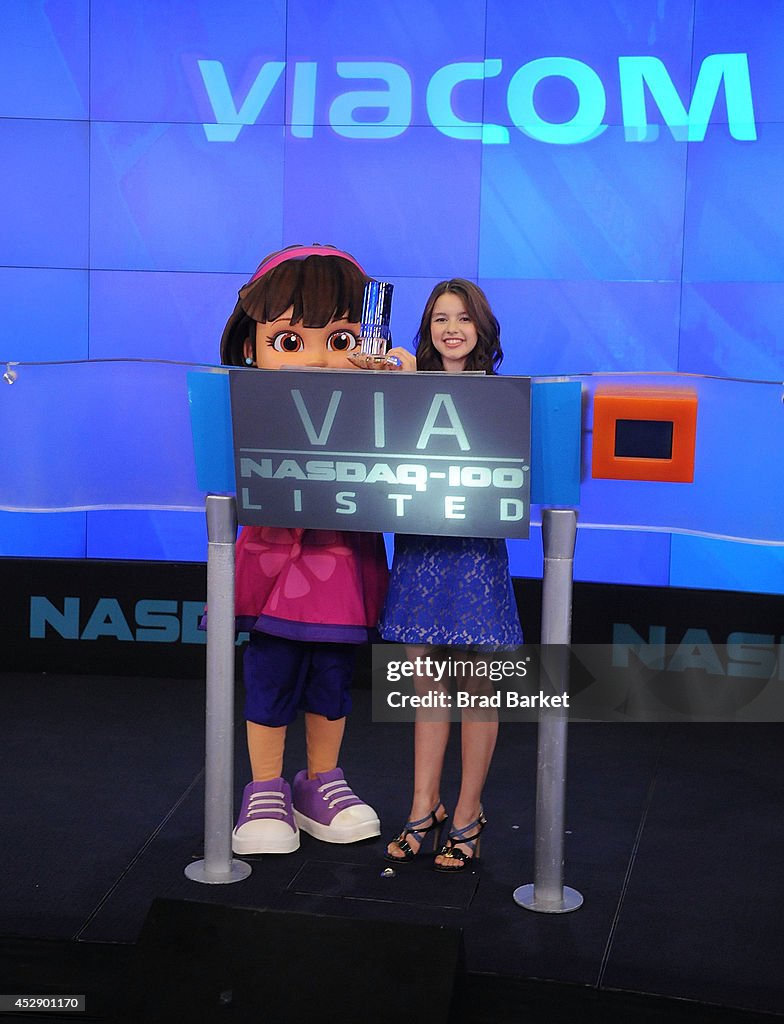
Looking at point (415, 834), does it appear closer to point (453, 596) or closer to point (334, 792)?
point (334, 792)

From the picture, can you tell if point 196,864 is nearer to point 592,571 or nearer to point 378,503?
point 378,503

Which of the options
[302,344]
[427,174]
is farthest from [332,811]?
[427,174]

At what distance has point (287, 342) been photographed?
119 inches

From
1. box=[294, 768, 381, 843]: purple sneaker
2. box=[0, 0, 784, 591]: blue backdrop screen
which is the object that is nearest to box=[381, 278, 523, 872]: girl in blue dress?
box=[294, 768, 381, 843]: purple sneaker

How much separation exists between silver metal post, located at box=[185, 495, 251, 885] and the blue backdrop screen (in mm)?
1835

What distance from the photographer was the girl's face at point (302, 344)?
9.93 ft

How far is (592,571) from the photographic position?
4559 mm

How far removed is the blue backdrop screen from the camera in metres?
4.27

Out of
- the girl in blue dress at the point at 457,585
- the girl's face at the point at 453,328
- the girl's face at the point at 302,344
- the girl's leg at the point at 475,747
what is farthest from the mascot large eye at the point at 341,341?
the girl's leg at the point at 475,747

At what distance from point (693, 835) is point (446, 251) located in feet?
7.11

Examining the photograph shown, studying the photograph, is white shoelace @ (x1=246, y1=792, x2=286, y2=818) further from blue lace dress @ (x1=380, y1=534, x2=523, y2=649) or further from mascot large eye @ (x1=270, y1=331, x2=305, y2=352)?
mascot large eye @ (x1=270, y1=331, x2=305, y2=352)

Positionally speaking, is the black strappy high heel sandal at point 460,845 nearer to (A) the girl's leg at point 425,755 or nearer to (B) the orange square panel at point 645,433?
(A) the girl's leg at point 425,755

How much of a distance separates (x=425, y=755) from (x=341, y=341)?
990mm

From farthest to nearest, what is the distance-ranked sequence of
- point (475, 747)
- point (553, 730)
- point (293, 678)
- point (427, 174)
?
point (427, 174) < point (293, 678) < point (475, 747) < point (553, 730)
